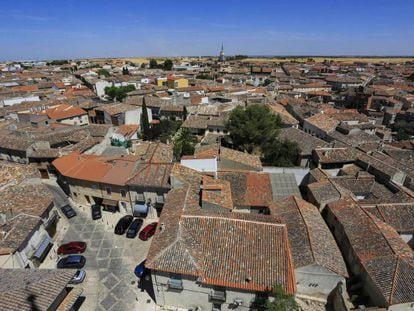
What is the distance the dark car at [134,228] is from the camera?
105 ft

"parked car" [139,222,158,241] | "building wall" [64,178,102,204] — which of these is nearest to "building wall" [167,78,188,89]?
"building wall" [64,178,102,204]

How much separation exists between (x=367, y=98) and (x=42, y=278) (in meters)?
95.4

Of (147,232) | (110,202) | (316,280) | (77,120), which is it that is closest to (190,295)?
(316,280)

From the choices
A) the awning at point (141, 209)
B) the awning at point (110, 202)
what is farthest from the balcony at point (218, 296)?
the awning at point (110, 202)

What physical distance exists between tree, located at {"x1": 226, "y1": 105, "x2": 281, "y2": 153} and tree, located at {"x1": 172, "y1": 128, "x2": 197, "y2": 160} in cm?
791

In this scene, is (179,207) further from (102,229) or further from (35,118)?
(35,118)

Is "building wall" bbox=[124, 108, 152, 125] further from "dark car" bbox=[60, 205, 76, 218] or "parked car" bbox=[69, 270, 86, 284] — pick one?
"parked car" bbox=[69, 270, 86, 284]

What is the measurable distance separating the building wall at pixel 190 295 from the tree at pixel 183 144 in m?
25.0

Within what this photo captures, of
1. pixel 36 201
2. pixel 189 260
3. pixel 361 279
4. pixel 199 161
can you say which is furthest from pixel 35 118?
pixel 361 279

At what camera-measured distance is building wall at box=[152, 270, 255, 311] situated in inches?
835

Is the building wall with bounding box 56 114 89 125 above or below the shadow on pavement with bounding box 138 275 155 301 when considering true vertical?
above

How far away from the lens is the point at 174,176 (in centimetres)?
3161

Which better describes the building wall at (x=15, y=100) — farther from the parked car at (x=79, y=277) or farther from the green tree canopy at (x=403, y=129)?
the green tree canopy at (x=403, y=129)

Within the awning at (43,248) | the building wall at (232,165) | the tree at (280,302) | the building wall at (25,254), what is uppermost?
the building wall at (232,165)
